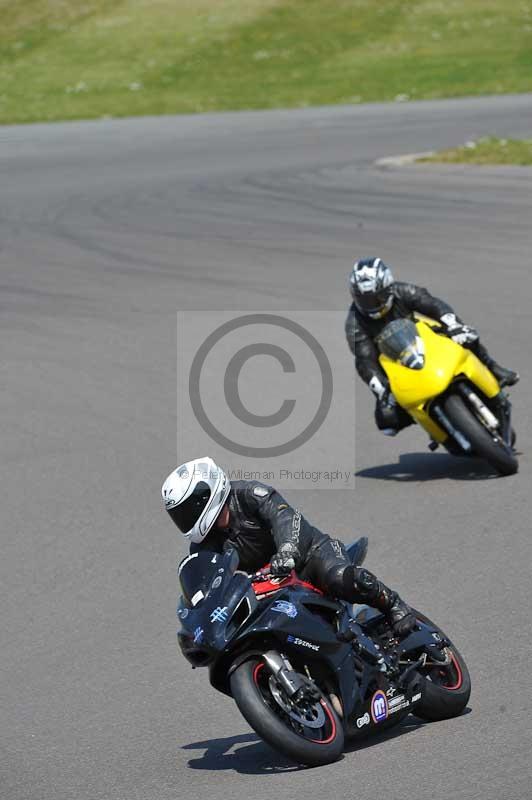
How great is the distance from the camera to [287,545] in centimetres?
623

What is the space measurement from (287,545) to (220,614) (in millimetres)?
518

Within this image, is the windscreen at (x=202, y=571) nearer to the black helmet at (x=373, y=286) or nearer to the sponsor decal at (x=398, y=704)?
the sponsor decal at (x=398, y=704)

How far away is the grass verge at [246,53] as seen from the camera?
137 ft

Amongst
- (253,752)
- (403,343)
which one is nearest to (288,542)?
(253,752)

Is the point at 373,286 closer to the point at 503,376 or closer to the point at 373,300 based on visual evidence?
the point at 373,300

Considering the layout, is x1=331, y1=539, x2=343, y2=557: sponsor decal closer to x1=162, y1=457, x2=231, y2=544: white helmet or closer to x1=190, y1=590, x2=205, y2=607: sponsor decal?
x1=162, y1=457, x2=231, y2=544: white helmet

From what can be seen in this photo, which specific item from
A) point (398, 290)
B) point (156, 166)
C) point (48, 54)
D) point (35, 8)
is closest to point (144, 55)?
point (48, 54)

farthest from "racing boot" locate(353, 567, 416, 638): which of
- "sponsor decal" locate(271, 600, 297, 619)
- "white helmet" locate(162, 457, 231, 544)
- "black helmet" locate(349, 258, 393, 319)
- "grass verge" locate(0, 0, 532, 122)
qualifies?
"grass verge" locate(0, 0, 532, 122)

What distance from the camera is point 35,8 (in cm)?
5706

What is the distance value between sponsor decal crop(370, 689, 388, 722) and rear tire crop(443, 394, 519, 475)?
4579mm

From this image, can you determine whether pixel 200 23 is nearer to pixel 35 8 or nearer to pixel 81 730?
pixel 35 8


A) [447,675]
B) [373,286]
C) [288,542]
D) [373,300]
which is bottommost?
[373,300]

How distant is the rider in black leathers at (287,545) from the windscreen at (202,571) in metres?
0.20

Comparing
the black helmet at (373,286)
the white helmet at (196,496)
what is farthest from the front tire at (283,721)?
the black helmet at (373,286)
